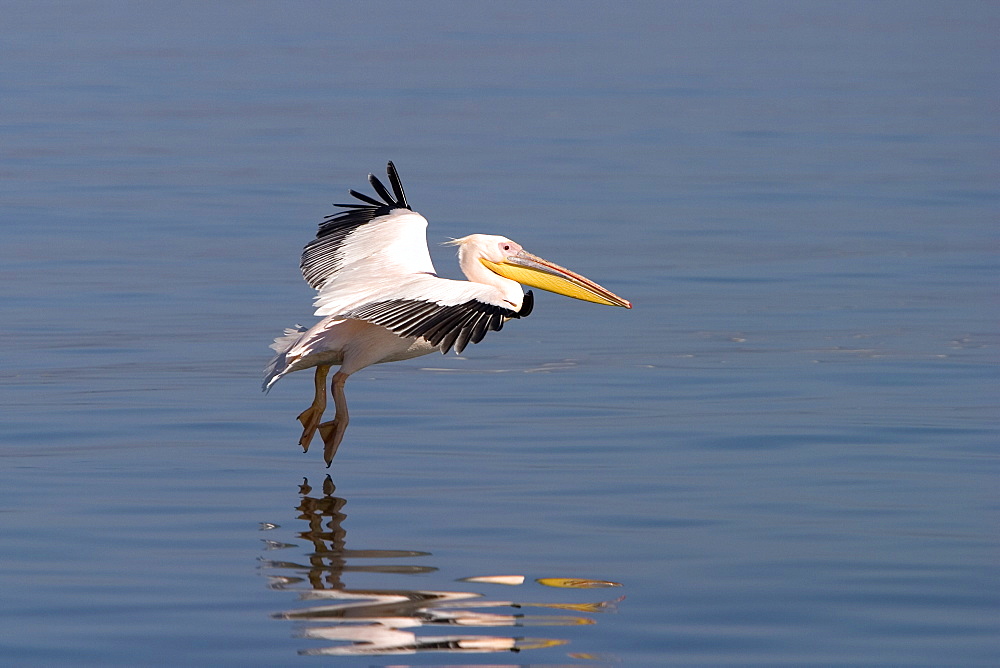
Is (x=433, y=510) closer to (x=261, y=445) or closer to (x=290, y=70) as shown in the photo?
(x=261, y=445)

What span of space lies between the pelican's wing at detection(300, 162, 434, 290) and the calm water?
0.66 metres

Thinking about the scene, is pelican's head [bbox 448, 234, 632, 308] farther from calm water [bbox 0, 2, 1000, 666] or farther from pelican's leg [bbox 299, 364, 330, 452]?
pelican's leg [bbox 299, 364, 330, 452]

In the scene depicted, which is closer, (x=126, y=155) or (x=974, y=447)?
(x=974, y=447)

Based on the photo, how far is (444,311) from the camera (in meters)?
7.53

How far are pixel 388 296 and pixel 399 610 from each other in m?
2.55

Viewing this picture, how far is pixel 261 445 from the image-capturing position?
26.2 feet

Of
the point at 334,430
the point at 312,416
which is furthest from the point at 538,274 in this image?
the point at 334,430

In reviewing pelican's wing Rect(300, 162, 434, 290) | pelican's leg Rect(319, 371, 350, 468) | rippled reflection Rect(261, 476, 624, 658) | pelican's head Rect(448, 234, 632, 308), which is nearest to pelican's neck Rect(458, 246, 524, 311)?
pelican's head Rect(448, 234, 632, 308)

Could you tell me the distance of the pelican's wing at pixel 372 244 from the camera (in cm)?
880

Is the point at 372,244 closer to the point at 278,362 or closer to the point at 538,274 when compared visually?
Result: the point at 538,274

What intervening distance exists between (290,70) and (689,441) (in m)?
23.5

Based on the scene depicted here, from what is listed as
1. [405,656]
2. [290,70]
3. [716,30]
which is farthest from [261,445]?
[716,30]

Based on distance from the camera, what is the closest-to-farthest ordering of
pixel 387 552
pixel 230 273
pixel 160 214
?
pixel 387 552 < pixel 230 273 < pixel 160 214

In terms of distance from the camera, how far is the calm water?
18.2 ft
